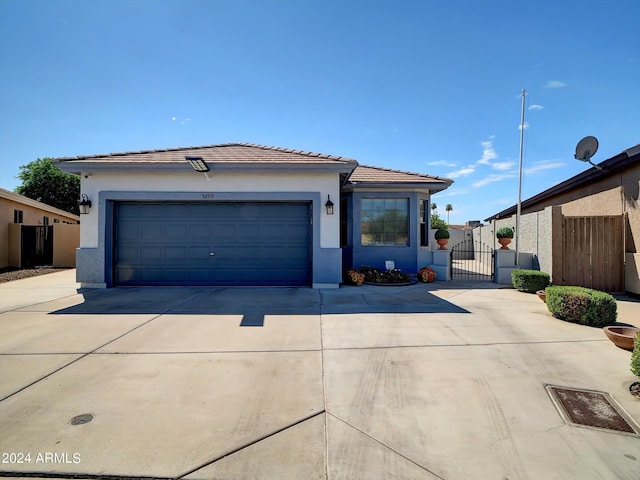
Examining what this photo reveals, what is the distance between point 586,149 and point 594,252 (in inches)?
125

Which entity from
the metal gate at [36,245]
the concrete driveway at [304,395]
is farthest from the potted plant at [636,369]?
the metal gate at [36,245]

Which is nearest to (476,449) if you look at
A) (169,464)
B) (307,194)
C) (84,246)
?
(169,464)

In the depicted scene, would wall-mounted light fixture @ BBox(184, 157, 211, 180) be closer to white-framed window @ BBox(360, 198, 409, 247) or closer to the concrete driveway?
the concrete driveway

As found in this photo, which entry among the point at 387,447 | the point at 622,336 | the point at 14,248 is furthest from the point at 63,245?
the point at 622,336

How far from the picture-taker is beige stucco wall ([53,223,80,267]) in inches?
610

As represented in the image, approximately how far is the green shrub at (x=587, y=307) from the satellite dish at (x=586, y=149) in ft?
18.2

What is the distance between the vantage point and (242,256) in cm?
969

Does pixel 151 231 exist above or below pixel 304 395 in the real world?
above

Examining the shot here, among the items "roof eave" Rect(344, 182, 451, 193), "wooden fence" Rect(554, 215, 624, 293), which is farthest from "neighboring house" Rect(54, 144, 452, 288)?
"wooden fence" Rect(554, 215, 624, 293)

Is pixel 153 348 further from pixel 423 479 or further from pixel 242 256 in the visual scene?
pixel 242 256

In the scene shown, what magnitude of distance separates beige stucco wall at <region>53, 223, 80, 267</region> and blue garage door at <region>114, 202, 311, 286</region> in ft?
29.2

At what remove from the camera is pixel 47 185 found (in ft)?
103

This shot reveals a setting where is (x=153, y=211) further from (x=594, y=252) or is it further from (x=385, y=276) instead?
(x=594, y=252)

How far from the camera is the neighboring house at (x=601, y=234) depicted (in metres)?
8.34
